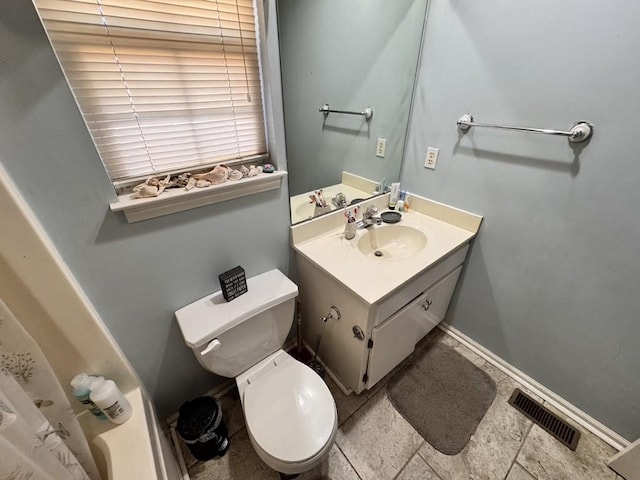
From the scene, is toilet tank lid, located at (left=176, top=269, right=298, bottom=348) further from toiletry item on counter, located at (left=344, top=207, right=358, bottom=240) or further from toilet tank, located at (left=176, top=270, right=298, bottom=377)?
toiletry item on counter, located at (left=344, top=207, right=358, bottom=240)

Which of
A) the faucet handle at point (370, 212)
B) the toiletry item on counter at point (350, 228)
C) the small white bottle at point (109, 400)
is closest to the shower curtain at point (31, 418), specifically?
the small white bottle at point (109, 400)

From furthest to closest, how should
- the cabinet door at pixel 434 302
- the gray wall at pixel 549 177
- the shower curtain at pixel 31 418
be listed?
the cabinet door at pixel 434 302
the gray wall at pixel 549 177
the shower curtain at pixel 31 418

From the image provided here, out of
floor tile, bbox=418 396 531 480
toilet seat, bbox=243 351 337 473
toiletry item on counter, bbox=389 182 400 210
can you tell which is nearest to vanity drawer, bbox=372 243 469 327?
toilet seat, bbox=243 351 337 473

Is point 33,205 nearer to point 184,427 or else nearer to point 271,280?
point 271,280

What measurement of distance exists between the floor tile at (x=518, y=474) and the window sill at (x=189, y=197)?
162 centimetres

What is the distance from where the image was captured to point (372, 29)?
4.35 feet

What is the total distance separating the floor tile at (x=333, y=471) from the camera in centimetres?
111

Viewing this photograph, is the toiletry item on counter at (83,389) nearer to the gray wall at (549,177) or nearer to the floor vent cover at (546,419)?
the gray wall at (549,177)

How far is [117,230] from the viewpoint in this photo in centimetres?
81

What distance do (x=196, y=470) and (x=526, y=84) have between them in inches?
86.0

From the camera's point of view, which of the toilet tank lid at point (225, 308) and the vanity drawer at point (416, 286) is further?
the vanity drawer at point (416, 286)

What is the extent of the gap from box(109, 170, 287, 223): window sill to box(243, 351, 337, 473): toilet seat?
2.52 feet

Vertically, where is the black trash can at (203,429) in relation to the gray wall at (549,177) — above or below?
below

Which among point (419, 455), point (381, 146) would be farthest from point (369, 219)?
point (419, 455)
